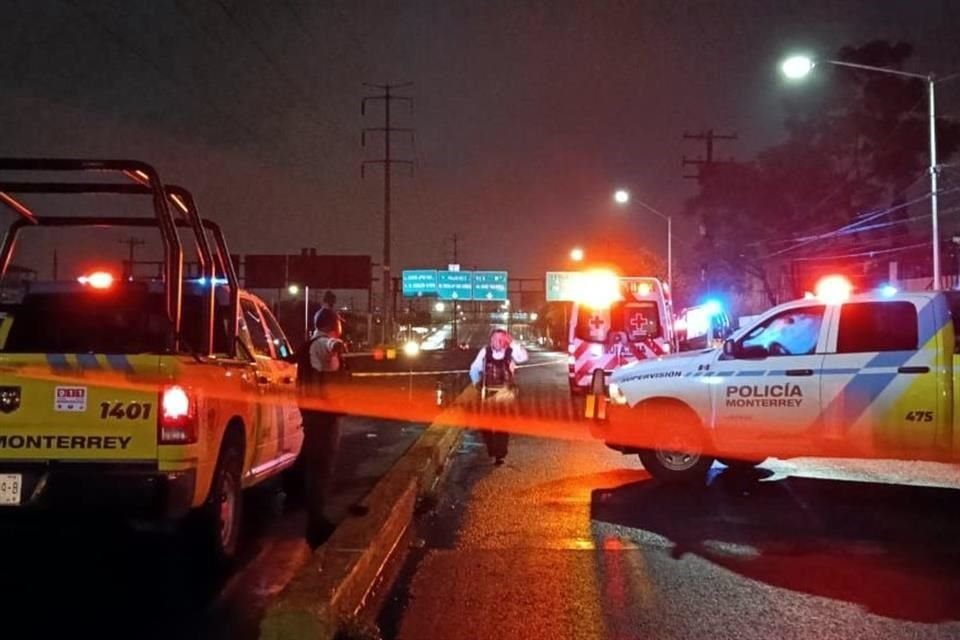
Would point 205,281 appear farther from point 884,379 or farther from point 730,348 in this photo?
point 884,379

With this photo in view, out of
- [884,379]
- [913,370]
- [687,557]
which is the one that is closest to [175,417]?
[687,557]

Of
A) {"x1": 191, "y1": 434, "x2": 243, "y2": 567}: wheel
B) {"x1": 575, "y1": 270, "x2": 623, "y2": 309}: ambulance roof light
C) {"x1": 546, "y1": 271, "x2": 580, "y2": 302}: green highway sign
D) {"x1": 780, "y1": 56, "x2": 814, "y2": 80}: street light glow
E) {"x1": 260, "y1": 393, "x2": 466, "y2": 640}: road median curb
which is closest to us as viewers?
{"x1": 260, "y1": 393, "x2": 466, "y2": 640}: road median curb

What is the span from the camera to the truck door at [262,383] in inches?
319

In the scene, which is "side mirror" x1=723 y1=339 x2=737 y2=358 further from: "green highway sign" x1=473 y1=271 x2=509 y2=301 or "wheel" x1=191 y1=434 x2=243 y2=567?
"green highway sign" x1=473 y1=271 x2=509 y2=301

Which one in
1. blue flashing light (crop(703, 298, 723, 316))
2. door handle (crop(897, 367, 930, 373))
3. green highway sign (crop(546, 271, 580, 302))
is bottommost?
door handle (crop(897, 367, 930, 373))

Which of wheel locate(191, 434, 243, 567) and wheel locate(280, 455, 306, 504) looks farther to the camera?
wheel locate(280, 455, 306, 504)

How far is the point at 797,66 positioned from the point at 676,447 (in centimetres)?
1138

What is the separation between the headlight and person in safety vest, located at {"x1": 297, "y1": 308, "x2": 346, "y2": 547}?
4.34m

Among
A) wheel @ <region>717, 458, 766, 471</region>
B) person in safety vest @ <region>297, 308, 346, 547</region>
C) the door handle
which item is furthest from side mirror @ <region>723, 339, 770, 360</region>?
person in safety vest @ <region>297, 308, 346, 547</region>

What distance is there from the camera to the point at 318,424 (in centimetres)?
769

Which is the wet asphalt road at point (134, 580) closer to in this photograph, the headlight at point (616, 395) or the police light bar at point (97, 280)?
the police light bar at point (97, 280)

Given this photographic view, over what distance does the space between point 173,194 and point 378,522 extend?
298 centimetres

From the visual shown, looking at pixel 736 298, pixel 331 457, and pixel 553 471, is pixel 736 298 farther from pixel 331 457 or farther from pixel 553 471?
pixel 331 457

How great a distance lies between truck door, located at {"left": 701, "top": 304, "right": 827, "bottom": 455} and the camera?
10032mm
